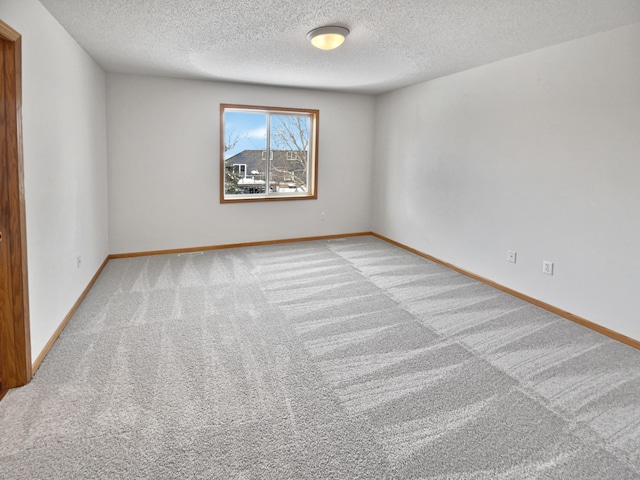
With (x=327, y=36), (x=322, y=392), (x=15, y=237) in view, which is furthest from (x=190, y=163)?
(x=322, y=392)

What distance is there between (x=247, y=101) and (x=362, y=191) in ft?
7.43

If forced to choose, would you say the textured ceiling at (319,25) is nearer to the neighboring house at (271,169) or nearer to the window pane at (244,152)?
the window pane at (244,152)

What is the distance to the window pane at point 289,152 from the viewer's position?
5902 mm

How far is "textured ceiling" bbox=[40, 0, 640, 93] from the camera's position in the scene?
264 cm

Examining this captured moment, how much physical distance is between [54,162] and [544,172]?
398 centimetres

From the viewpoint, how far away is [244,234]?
577 cm

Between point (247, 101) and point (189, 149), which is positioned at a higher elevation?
point (247, 101)

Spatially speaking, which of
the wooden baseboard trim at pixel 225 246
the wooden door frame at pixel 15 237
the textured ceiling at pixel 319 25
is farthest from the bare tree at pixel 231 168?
the wooden door frame at pixel 15 237

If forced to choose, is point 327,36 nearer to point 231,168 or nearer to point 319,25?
point 319,25

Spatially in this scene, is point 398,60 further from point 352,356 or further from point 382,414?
point 382,414

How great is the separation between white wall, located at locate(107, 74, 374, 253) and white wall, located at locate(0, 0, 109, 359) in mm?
762

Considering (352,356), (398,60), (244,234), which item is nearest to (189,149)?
(244,234)

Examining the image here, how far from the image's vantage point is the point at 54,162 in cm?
285

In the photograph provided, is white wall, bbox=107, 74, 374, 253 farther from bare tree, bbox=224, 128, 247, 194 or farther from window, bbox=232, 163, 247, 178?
window, bbox=232, 163, 247, 178
